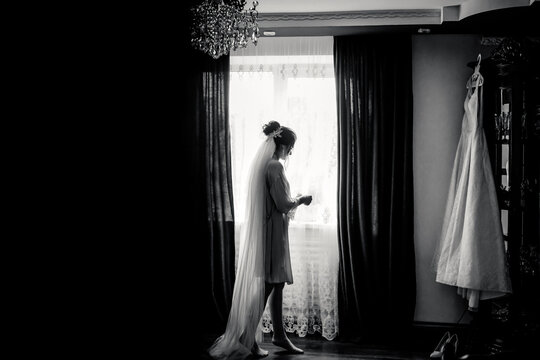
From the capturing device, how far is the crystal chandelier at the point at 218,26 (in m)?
2.54

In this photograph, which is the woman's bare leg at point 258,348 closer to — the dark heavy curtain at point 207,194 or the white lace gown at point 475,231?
the dark heavy curtain at point 207,194

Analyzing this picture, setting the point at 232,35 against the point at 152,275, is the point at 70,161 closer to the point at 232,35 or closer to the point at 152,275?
the point at 152,275

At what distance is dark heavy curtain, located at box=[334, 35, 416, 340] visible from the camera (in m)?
3.94

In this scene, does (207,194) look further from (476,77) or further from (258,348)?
(476,77)

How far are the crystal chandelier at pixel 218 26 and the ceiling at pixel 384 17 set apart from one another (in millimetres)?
1012

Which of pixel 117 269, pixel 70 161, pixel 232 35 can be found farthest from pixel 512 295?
pixel 70 161

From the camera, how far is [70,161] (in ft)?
4.47

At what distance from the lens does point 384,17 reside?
372 centimetres

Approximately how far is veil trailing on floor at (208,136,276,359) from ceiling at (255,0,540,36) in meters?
1.05

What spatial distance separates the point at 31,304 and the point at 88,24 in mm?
733

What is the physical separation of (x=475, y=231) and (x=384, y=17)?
160 cm

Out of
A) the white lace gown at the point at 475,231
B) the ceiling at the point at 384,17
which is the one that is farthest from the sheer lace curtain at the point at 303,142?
the white lace gown at the point at 475,231

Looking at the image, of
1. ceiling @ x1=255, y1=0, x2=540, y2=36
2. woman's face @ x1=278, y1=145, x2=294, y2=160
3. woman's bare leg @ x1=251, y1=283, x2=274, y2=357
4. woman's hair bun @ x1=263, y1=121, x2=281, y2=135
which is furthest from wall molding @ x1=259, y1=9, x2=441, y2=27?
woman's bare leg @ x1=251, y1=283, x2=274, y2=357

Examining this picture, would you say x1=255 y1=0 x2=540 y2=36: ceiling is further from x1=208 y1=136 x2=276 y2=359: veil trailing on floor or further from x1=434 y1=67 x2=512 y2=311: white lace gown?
x1=208 y1=136 x2=276 y2=359: veil trailing on floor
